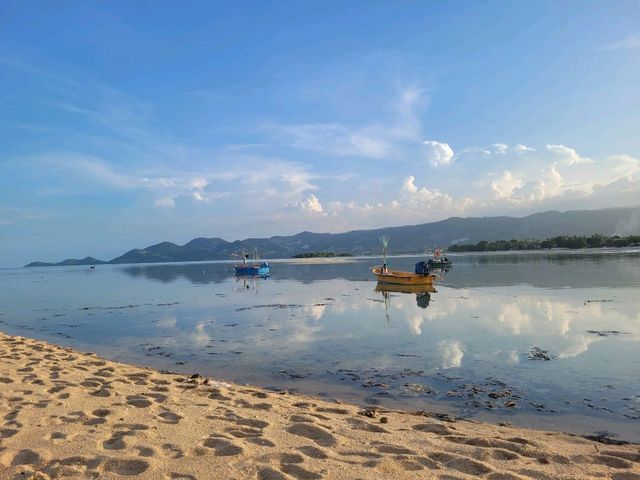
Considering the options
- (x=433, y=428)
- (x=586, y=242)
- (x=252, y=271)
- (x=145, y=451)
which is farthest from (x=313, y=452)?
(x=586, y=242)

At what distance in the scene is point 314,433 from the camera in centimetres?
730

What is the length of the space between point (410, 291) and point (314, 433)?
38.3 metres

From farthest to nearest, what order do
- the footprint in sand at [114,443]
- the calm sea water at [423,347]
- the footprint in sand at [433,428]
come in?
the calm sea water at [423,347], the footprint in sand at [433,428], the footprint in sand at [114,443]

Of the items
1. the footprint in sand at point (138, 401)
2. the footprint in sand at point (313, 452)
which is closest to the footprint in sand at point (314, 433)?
the footprint in sand at point (313, 452)

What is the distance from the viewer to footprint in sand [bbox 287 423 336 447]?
6881 mm

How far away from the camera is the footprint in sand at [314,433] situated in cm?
688

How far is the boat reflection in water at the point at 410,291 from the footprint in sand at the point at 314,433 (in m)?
24.9

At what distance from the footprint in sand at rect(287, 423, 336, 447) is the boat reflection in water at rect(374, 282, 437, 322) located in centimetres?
2490

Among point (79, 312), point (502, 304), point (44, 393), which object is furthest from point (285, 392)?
point (79, 312)

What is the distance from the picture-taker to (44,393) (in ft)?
30.9

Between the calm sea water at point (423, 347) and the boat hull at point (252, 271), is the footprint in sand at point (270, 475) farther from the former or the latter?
the boat hull at point (252, 271)

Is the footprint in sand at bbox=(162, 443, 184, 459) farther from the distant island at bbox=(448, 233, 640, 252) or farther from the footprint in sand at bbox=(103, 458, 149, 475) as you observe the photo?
the distant island at bbox=(448, 233, 640, 252)

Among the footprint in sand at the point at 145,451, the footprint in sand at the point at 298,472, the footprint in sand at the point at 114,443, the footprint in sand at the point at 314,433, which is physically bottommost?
the footprint in sand at the point at 314,433

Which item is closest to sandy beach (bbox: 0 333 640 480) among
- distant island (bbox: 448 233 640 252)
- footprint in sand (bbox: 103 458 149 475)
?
footprint in sand (bbox: 103 458 149 475)
